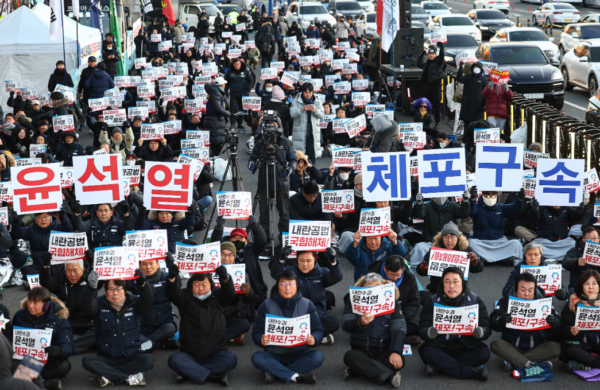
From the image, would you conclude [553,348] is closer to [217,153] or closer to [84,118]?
[217,153]

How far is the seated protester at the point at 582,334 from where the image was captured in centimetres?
868

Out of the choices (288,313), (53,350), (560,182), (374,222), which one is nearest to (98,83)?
(374,222)

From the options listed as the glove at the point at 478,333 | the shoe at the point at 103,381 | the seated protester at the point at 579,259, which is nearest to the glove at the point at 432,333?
the glove at the point at 478,333

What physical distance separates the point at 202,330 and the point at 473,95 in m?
11.1

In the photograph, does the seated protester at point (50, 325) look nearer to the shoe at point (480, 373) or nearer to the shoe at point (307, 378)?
the shoe at point (307, 378)

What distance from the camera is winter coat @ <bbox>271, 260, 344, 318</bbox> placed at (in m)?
9.48

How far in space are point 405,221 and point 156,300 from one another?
464 cm

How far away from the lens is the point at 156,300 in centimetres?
954

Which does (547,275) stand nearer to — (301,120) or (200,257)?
(200,257)

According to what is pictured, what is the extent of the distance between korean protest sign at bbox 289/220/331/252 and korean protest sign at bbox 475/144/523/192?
306cm

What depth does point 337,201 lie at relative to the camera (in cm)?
1230

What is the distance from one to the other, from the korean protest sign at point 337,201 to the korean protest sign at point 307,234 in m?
2.70

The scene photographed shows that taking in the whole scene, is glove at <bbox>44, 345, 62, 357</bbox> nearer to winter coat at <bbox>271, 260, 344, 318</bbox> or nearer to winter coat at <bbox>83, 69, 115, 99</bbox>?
winter coat at <bbox>271, 260, 344, 318</bbox>

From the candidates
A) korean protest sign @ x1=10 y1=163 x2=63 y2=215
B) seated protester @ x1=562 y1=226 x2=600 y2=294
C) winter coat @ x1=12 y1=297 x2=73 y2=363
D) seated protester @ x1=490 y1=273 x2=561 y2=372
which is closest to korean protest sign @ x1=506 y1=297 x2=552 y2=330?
seated protester @ x1=490 y1=273 x2=561 y2=372
